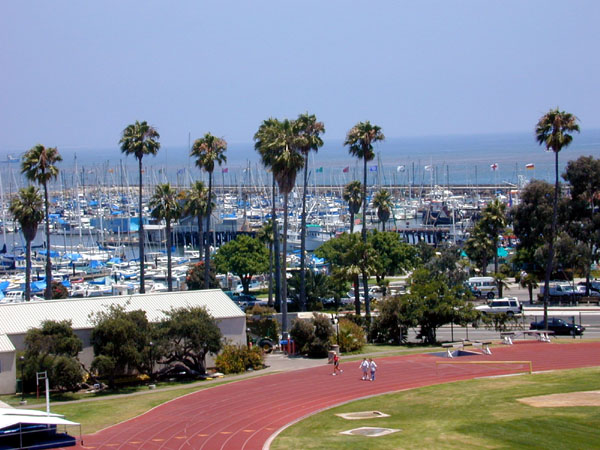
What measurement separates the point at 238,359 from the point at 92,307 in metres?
9.49

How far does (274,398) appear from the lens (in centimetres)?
3788

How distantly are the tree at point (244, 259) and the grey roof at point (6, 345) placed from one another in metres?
43.6

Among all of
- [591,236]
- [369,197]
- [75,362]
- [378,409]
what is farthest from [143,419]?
[369,197]

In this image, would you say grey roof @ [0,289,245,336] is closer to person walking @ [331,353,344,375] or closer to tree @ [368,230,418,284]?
person walking @ [331,353,344,375]

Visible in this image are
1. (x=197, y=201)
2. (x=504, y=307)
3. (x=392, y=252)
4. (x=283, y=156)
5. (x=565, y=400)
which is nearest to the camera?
(x=565, y=400)

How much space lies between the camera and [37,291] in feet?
290

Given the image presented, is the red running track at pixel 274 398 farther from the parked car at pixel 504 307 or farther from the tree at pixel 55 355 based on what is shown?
the parked car at pixel 504 307

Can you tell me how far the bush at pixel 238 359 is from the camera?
45.0 m

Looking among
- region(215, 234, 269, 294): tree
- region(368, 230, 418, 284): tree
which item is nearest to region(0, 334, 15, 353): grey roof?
region(215, 234, 269, 294): tree

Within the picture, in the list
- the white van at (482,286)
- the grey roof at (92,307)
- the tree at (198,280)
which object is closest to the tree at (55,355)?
the grey roof at (92,307)

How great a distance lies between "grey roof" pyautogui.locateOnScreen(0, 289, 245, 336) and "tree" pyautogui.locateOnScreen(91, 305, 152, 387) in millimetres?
2788

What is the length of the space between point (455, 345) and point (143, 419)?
24.6m

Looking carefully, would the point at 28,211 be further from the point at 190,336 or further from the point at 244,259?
the point at 244,259

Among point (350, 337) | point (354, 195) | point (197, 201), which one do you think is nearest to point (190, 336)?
point (350, 337)
